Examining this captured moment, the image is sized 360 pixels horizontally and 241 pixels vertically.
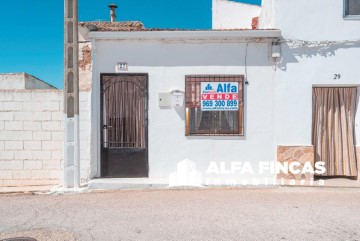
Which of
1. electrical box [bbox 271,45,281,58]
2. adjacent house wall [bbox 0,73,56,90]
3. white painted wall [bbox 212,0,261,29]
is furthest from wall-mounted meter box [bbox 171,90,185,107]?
adjacent house wall [bbox 0,73,56,90]

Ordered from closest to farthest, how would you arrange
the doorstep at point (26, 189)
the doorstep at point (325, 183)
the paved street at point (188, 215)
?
1. the paved street at point (188, 215)
2. the doorstep at point (26, 189)
3. the doorstep at point (325, 183)

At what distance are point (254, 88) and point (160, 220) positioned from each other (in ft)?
12.6

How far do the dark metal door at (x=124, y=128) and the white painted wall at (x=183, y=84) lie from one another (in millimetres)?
222

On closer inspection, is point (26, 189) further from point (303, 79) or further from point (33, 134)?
point (303, 79)

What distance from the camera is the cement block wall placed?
710 centimetres

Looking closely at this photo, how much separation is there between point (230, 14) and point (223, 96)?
631cm

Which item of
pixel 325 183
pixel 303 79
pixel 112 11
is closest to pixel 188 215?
pixel 325 183

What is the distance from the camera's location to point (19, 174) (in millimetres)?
7160

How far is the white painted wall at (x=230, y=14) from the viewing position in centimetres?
1192

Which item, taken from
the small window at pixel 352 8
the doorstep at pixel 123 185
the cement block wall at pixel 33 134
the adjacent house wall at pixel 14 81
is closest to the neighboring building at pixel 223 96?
the small window at pixel 352 8

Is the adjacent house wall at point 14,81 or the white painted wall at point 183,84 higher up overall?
the adjacent house wall at point 14,81

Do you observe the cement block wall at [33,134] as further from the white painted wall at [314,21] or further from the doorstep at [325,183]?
the white painted wall at [314,21]

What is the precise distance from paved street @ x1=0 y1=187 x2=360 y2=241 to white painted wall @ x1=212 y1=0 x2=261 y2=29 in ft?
24.3

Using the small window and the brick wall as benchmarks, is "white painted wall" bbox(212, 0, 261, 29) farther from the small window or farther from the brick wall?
the brick wall
